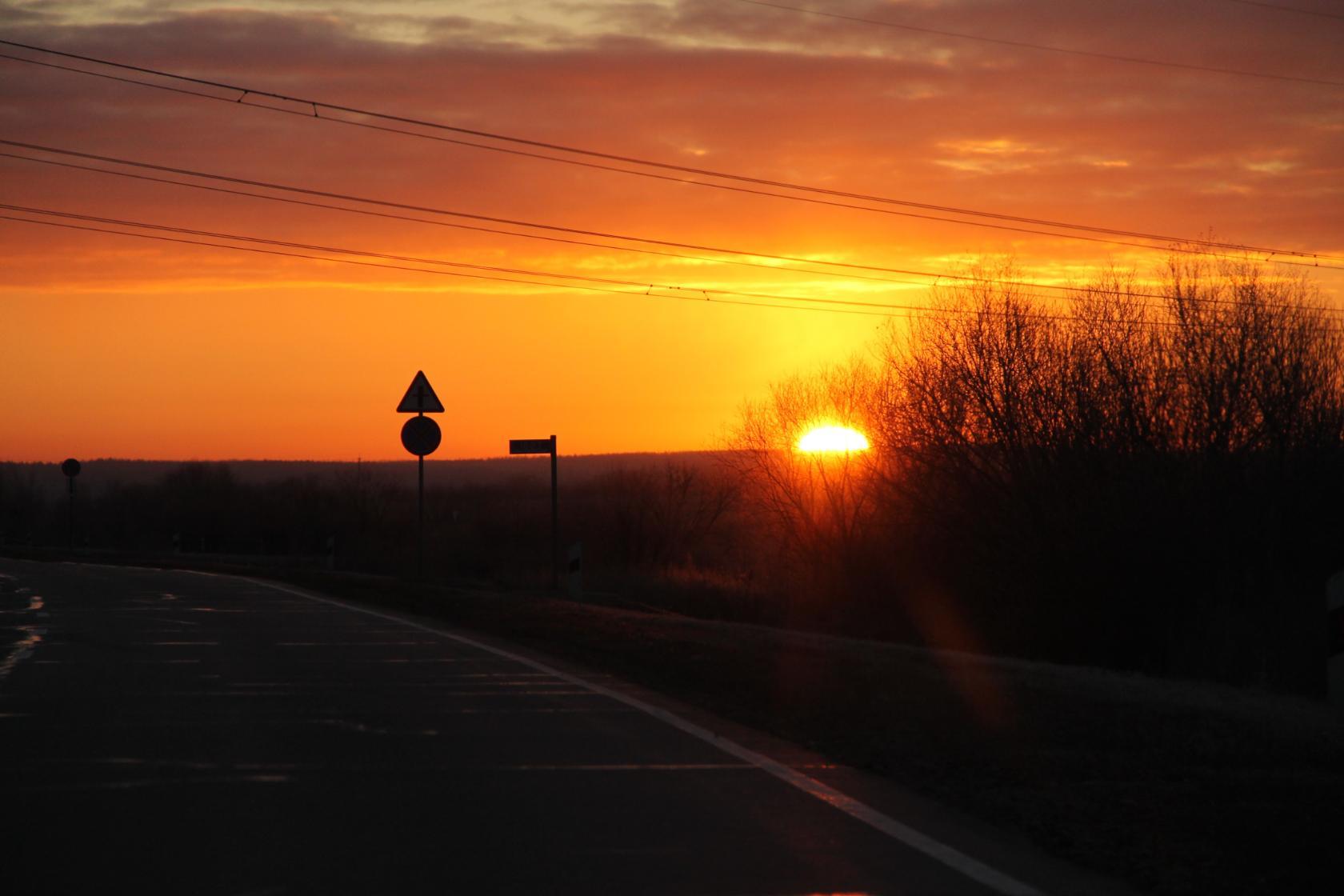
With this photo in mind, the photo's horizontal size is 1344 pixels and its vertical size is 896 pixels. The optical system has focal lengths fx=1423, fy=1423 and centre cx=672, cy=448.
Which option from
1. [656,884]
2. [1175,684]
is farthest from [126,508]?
[656,884]

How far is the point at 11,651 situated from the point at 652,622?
322 inches

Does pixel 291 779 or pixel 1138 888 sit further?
pixel 291 779

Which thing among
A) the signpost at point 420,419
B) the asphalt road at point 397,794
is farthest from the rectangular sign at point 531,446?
the asphalt road at point 397,794

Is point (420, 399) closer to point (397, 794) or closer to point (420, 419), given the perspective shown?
point (420, 419)

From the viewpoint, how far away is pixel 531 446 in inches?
1061

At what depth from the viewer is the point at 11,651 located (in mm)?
15992

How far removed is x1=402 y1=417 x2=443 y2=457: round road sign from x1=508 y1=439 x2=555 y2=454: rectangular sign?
202cm

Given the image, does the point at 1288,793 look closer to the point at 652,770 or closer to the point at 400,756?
the point at 652,770

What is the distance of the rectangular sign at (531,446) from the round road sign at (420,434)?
2019 millimetres

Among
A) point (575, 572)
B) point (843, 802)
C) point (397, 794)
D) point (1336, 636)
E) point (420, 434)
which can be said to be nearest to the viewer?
point (843, 802)

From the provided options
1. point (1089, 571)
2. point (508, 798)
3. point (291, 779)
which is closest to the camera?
point (508, 798)

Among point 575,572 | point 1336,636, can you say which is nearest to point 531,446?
point 575,572

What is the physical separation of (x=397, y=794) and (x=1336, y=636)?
27.8 ft

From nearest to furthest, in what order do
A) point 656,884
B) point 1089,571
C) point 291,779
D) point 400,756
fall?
point 656,884
point 291,779
point 400,756
point 1089,571
